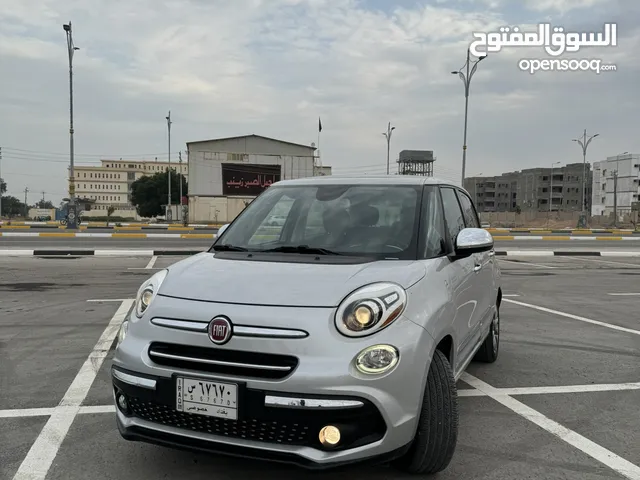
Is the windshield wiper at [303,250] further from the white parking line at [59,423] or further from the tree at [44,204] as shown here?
the tree at [44,204]

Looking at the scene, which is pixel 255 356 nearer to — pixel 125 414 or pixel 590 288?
pixel 125 414

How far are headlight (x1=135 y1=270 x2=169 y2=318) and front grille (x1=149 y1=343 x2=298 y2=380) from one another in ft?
1.26

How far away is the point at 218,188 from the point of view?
58094mm

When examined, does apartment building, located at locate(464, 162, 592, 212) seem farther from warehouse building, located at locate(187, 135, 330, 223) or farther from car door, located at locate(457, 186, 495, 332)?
car door, located at locate(457, 186, 495, 332)

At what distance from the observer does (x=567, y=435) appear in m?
3.50

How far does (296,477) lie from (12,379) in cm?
300

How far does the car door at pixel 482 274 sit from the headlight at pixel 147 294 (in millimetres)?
2248

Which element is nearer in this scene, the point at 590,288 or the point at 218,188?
the point at 590,288

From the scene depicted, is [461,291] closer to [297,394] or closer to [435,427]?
[435,427]

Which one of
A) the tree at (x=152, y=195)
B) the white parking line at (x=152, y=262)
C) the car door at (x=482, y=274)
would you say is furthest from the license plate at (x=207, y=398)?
the tree at (x=152, y=195)

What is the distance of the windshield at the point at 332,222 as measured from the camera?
334 cm

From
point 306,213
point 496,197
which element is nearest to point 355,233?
point 306,213

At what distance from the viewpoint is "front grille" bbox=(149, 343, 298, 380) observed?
2408 millimetres

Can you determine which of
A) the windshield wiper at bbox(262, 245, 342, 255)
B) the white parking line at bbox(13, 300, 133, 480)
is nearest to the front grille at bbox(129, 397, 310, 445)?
the white parking line at bbox(13, 300, 133, 480)
